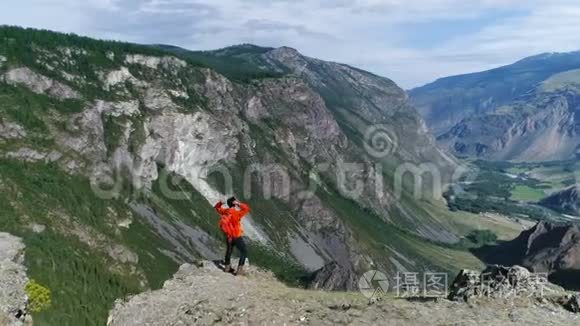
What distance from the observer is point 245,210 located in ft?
155

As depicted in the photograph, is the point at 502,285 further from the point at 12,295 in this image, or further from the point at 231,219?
the point at 12,295

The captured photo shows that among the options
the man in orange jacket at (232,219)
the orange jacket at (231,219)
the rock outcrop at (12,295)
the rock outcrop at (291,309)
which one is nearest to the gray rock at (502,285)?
the rock outcrop at (291,309)

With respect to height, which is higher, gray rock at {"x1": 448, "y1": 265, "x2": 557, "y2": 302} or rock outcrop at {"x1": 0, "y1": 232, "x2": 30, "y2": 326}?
gray rock at {"x1": 448, "y1": 265, "x2": 557, "y2": 302}

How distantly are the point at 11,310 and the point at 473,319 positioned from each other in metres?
39.7

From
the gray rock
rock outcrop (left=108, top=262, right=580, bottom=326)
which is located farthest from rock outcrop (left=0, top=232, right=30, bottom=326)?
the gray rock

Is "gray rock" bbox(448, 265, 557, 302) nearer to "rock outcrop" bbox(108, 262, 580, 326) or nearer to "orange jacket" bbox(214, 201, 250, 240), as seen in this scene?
"rock outcrop" bbox(108, 262, 580, 326)

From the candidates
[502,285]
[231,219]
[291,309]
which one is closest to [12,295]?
[231,219]

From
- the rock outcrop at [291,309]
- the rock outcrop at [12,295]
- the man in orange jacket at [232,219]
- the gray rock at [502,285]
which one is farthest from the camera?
the rock outcrop at [12,295]

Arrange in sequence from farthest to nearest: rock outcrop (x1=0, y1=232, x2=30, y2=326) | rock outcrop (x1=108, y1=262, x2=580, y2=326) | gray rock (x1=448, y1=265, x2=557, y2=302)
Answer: rock outcrop (x1=0, y1=232, x2=30, y2=326)
gray rock (x1=448, y1=265, x2=557, y2=302)
rock outcrop (x1=108, y1=262, x2=580, y2=326)

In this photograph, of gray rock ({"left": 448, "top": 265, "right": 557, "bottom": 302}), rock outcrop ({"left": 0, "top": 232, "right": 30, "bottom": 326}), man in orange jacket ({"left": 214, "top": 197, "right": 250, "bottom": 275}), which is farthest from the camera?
rock outcrop ({"left": 0, "top": 232, "right": 30, "bottom": 326})

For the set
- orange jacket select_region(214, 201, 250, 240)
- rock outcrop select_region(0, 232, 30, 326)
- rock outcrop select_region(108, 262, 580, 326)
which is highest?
orange jacket select_region(214, 201, 250, 240)

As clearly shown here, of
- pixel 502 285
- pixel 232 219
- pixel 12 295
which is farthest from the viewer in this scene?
pixel 12 295

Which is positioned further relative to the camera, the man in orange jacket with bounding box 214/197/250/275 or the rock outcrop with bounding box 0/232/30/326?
the rock outcrop with bounding box 0/232/30/326

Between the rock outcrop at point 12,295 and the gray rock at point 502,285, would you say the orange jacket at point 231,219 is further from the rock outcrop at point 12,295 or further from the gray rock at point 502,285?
the rock outcrop at point 12,295
